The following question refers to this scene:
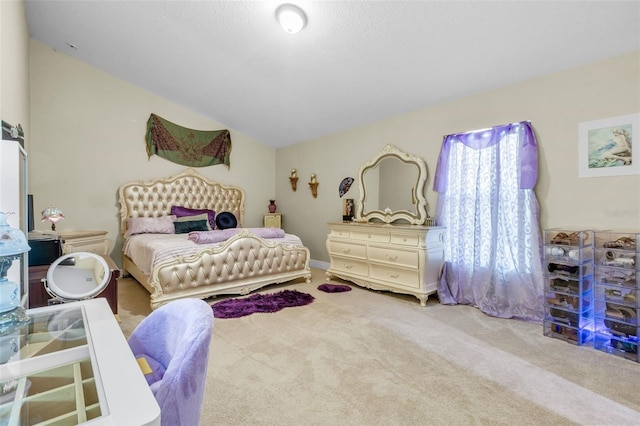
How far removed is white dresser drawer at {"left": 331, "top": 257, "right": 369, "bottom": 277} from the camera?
154 inches

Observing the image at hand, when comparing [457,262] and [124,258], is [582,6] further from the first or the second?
[124,258]

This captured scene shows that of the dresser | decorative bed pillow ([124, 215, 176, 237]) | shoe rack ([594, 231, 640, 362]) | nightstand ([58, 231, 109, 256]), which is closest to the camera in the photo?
shoe rack ([594, 231, 640, 362])

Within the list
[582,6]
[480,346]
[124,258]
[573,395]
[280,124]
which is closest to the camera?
[573,395]

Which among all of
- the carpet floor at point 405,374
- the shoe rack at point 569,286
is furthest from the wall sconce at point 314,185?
the shoe rack at point 569,286

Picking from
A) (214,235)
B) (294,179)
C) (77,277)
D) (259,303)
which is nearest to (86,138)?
(214,235)

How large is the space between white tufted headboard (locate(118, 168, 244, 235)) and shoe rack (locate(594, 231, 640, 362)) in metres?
4.86

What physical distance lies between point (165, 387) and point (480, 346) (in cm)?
233

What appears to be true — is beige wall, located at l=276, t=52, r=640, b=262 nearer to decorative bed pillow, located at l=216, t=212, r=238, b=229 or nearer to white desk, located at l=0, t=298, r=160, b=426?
decorative bed pillow, located at l=216, t=212, r=238, b=229

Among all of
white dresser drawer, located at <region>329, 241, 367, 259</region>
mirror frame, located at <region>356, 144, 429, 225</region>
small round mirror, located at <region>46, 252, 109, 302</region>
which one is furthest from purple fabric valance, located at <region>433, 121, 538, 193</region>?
small round mirror, located at <region>46, 252, 109, 302</region>

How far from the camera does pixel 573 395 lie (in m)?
1.75

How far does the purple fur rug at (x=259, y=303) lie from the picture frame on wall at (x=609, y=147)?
2865 millimetres

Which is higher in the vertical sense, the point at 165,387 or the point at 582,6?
the point at 582,6

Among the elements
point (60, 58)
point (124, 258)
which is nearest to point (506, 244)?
point (124, 258)

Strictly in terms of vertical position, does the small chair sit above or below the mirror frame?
below
